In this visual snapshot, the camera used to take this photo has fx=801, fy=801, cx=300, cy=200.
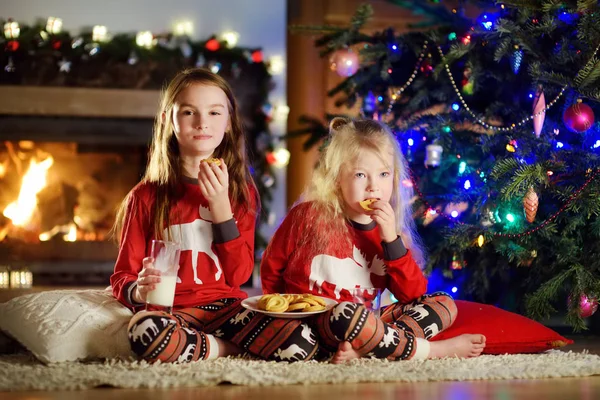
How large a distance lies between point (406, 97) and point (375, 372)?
143 cm

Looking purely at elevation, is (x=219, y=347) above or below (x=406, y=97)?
below

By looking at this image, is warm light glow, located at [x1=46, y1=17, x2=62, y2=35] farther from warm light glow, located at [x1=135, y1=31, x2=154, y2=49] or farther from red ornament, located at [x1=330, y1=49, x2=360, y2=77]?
red ornament, located at [x1=330, y1=49, x2=360, y2=77]

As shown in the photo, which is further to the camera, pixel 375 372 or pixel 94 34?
pixel 94 34

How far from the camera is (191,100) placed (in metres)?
2.19

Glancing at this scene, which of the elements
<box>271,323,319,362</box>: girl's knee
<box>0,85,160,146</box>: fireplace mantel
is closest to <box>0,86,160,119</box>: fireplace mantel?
<box>0,85,160,146</box>: fireplace mantel

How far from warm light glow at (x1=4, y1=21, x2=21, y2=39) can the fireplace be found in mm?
269

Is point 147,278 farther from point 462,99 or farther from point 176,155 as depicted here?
point 462,99

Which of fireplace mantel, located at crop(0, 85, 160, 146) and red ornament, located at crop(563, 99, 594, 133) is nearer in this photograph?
red ornament, located at crop(563, 99, 594, 133)

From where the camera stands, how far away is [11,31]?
4.09 m

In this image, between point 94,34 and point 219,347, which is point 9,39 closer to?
point 94,34

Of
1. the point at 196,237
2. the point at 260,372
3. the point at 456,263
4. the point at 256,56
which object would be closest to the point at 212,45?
the point at 256,56

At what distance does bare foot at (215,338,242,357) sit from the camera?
1999 millimetres

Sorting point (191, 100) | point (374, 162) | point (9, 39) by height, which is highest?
point (9, 39)

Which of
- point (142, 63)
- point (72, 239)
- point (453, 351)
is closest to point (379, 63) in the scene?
point (453, 351)
